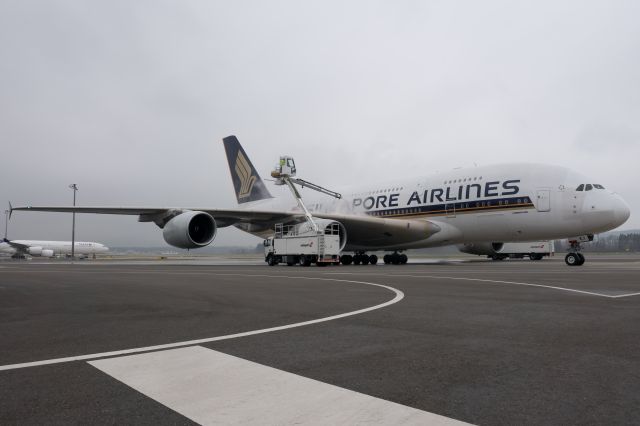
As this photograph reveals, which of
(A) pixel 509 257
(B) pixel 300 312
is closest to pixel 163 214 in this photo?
(B) pixel 300 312

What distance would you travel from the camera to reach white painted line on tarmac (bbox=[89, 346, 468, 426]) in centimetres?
231

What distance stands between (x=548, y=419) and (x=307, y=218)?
21.4m

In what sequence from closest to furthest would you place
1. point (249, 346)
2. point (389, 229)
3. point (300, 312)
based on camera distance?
point (249, 346)
point (300, 312)
point (389, 229)

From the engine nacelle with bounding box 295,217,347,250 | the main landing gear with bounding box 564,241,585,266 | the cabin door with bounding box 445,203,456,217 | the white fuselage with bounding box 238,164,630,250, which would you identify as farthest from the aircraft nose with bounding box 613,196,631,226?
the engine nacelle with bounding box 295,217,347,250

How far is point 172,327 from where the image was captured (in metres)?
4.96

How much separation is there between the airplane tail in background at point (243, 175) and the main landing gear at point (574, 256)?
65.0 ft

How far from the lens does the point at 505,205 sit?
66.4 feet

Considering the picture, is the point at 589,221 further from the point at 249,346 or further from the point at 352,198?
the point at 249,346

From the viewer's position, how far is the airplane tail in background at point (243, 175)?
33.6 metres

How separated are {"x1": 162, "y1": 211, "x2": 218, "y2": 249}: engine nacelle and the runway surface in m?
14.7

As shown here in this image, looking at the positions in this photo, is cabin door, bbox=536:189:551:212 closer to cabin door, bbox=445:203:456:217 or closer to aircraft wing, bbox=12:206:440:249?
cabin door, bbox=445:203:456:217

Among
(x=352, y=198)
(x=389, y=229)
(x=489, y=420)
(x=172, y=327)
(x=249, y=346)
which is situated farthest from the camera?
(x=352, y=198)

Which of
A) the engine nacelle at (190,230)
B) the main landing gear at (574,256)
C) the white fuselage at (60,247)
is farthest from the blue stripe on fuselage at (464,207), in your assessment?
the white fuselage at (60,247)

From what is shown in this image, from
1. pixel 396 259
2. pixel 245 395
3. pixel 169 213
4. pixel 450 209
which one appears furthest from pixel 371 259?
pixel 245 395
